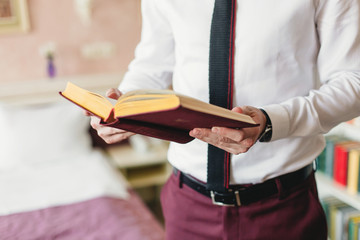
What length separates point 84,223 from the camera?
189 centimetres

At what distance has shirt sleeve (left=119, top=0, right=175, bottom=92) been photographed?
1123 millimetres

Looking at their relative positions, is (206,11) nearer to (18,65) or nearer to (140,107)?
(140,107)

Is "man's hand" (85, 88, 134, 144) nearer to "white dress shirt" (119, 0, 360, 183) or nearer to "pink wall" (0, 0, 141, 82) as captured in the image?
"white dress shirt" (119, 0, 360, 183)

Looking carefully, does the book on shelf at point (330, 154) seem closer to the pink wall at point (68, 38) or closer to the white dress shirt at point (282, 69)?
the white dress shirt at point (282, 69)

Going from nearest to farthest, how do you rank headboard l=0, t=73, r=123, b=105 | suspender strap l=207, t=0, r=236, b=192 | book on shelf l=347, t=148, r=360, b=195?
suspender strap l=207, t=0, r=236, b=192 < book on shelf l=347, t=148, r=360, b=195 < headboard l=0, t=73, r=123, b=105

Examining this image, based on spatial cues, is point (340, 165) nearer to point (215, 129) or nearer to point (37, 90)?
point (215, 129)

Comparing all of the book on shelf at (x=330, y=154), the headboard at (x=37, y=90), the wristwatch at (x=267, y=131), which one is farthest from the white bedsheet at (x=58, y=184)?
the wristwatch at (x=267, y=131)

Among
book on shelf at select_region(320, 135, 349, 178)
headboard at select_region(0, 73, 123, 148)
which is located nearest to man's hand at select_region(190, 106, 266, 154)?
book on shelf at select_region(320, 135, 349, 178)

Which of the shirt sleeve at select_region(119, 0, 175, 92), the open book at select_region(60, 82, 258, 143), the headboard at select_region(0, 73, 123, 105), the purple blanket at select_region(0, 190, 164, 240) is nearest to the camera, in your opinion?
the open book at select_region(60, 82, 258, 143)

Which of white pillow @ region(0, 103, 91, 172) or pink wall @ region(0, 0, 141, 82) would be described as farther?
pink wall @ region(0, 0, 141, 82)

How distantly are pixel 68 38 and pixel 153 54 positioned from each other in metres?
1.82

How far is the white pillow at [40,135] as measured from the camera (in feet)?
8.26

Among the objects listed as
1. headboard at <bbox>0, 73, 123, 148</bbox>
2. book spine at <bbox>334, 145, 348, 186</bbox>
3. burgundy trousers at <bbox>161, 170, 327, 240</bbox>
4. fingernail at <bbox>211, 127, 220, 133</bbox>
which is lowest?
book spine at <bbox>334, 145, 348, 186</bbox>

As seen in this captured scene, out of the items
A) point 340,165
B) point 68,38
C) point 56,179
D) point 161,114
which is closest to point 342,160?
point 340,165
